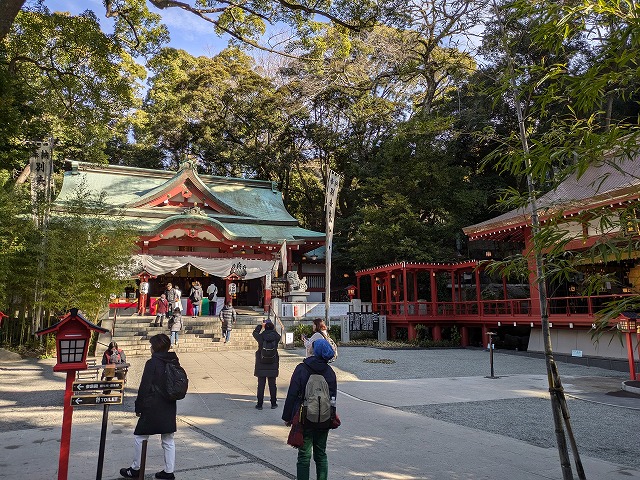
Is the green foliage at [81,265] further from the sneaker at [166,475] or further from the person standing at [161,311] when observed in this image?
the sneaker at [166,475]

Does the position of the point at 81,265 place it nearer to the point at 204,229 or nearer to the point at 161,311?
the point at 161,311

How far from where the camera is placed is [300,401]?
442 centimetres

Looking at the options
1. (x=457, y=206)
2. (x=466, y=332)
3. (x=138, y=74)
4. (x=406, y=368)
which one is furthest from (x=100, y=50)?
(x=457, y=206)

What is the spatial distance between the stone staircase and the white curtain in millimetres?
3184

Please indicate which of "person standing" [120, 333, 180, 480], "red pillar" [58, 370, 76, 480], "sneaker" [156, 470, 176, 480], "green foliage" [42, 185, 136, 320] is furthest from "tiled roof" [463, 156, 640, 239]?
"green foliage" [42, 185, 136, 320]

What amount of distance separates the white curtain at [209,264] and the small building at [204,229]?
4cm

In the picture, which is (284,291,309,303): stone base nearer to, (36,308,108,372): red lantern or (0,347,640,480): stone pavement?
(0,347,640,480): stone pavement

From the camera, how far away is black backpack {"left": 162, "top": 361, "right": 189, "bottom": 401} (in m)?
4.75

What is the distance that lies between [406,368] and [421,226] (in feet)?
39.3

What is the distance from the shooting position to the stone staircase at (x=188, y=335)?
15266 mm

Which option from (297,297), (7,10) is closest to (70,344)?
(7,10)

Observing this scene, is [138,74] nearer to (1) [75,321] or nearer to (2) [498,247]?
(1) [75,321]

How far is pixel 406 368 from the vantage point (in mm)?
13484

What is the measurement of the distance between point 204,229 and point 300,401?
18.7 meters
